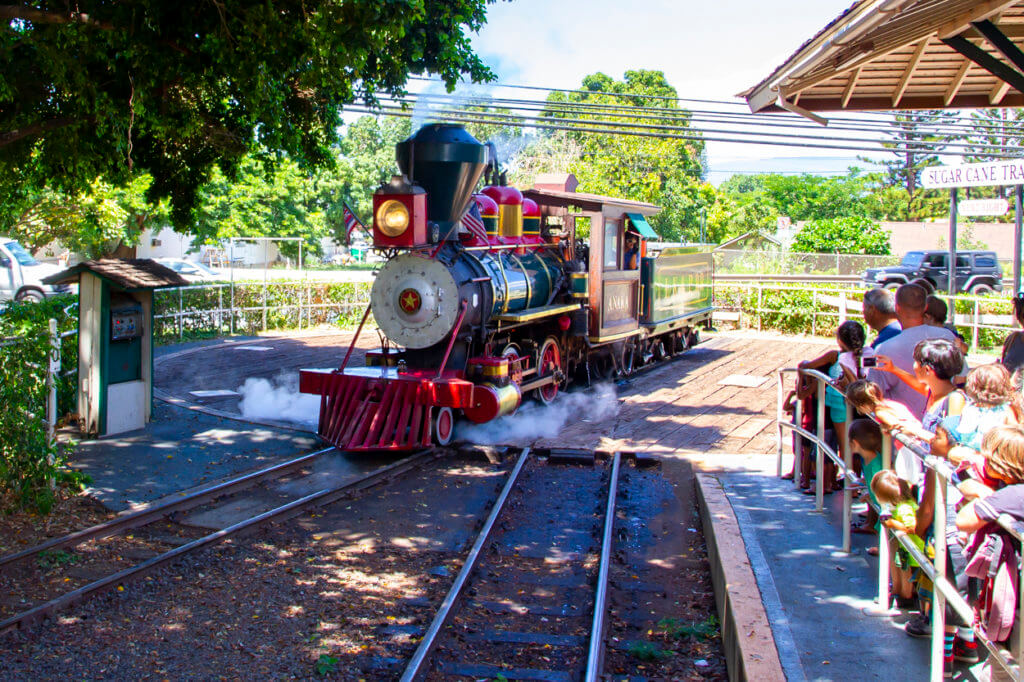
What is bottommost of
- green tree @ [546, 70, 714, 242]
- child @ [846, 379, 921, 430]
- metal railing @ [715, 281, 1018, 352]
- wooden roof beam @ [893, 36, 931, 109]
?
child @ [846, 379, 921, 430]

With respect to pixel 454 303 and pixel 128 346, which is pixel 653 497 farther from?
pixel 128 346

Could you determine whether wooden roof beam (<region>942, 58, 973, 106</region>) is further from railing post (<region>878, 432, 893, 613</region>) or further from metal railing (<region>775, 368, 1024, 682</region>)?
railing post (<region>878, 432, 893, 613</region>)

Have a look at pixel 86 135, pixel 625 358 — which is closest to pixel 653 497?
pixel 86 135

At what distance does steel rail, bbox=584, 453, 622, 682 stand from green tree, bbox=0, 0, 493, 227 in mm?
4108

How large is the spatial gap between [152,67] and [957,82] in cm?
608

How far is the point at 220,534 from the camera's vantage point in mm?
6449

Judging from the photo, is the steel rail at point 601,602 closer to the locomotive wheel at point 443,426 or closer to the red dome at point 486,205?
the locomotive wheel at point 443,426

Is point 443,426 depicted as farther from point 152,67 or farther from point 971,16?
point 971,16

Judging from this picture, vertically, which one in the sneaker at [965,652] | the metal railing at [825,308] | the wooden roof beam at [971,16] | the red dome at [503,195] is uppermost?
the wooden roof beam at [971,16]

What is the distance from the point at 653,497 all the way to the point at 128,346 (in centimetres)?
587

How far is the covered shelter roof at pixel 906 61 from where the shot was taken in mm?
4871

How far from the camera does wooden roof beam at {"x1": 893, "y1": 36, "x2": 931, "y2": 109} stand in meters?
6.00

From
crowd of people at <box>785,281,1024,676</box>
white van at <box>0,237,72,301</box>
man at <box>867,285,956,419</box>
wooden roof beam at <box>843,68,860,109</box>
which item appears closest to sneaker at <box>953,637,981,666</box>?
crowd of people at <box>785,281,1024,676</box>

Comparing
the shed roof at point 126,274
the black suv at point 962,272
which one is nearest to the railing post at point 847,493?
the shed roof at point 126,274
